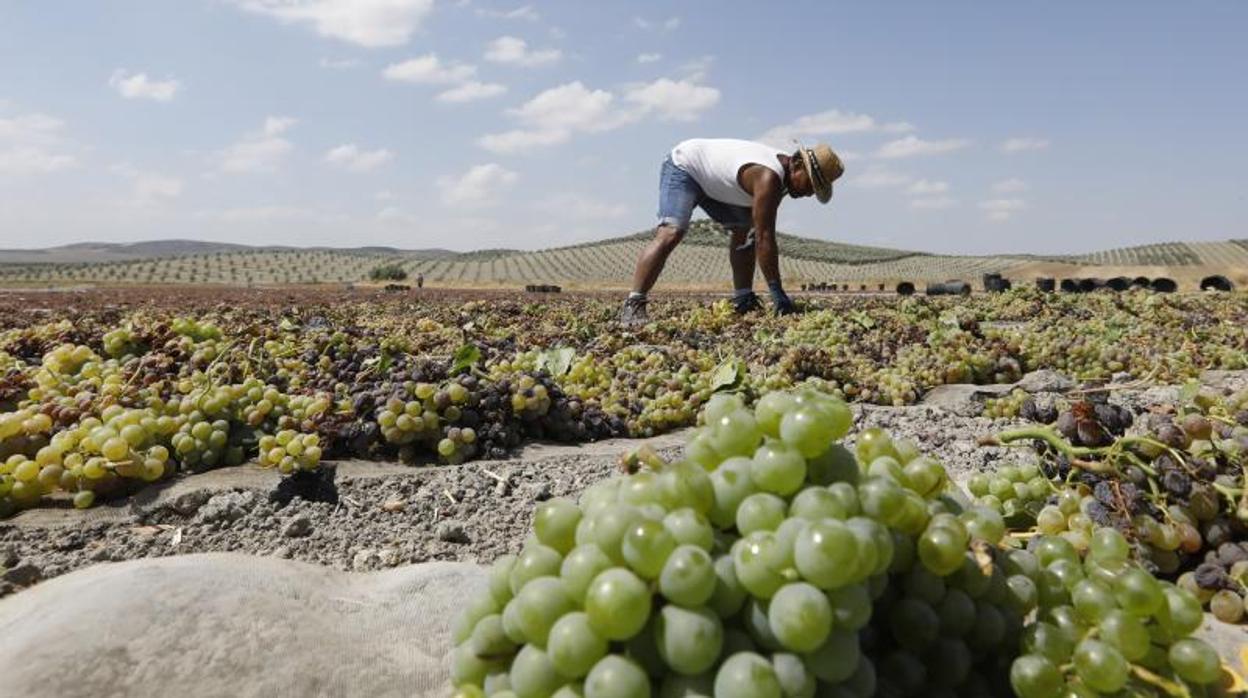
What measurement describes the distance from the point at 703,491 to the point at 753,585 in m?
0.15

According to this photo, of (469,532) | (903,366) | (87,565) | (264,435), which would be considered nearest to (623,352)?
(903,366)

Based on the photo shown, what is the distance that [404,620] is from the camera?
1770 mm

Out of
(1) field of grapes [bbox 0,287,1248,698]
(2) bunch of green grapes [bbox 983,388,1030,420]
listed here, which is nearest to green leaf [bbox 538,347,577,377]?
(1) field of grapes [bbox 0,287,1248,698]

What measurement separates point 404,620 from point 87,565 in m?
1.13

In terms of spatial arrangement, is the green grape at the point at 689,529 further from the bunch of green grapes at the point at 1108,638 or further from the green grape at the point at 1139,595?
the green grape at the point at 1139,595

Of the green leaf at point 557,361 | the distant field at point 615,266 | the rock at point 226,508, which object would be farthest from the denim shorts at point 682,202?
the distant field at point 615,266

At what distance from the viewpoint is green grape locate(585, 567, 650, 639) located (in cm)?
96

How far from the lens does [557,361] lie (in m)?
4.62

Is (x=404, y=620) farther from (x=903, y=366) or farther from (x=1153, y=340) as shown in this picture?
(x=1153, y=340)

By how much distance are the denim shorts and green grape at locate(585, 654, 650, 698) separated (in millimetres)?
7585

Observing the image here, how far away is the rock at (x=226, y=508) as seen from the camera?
266 cm

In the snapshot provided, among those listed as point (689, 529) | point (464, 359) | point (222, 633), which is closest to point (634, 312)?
point (464, 359)

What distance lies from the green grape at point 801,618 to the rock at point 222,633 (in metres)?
0.86

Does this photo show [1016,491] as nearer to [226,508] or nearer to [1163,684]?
[1163,684]
